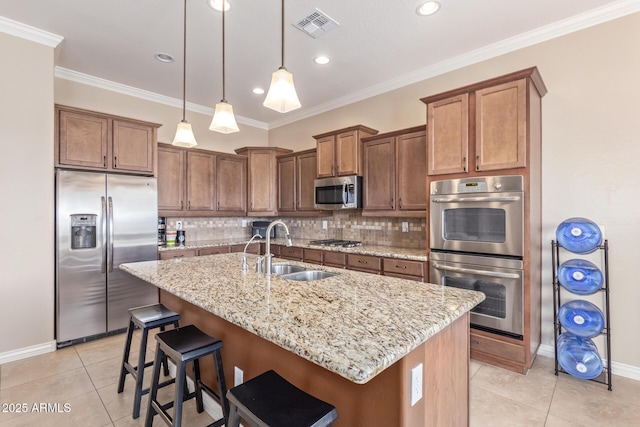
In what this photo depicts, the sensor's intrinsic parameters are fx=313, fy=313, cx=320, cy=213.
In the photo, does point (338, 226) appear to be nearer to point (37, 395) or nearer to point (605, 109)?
point (605, 109)

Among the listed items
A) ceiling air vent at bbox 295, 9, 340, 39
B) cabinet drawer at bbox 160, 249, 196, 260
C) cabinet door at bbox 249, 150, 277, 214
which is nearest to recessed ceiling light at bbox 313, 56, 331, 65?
ceiling air vent at bbox 295, 9, 340, 39

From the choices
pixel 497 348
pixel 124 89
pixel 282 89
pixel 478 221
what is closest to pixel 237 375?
pixel 282 89

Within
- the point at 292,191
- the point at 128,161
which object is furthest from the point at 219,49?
the point at 292,191

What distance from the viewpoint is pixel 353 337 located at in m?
1.03

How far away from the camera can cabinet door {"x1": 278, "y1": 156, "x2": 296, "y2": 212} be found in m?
4.93

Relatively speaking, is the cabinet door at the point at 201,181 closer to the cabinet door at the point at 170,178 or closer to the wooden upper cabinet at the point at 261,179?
the cabinet door at the point at 170,178

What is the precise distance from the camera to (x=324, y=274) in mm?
2311

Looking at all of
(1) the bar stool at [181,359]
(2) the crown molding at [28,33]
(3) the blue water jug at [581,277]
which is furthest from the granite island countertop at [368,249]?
(2) the crown molding at [28,33]

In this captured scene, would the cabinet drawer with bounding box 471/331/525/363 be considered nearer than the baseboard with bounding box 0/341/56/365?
Yes

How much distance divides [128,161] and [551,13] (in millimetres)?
4435

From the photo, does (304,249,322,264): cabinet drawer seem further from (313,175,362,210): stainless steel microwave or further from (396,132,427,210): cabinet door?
(396,132,427,210): cabinet door

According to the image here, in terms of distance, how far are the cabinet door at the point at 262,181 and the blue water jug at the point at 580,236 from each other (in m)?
3.78

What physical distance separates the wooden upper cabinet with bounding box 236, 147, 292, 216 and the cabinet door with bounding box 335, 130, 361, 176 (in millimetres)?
1316

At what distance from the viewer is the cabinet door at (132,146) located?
11.6 feet
